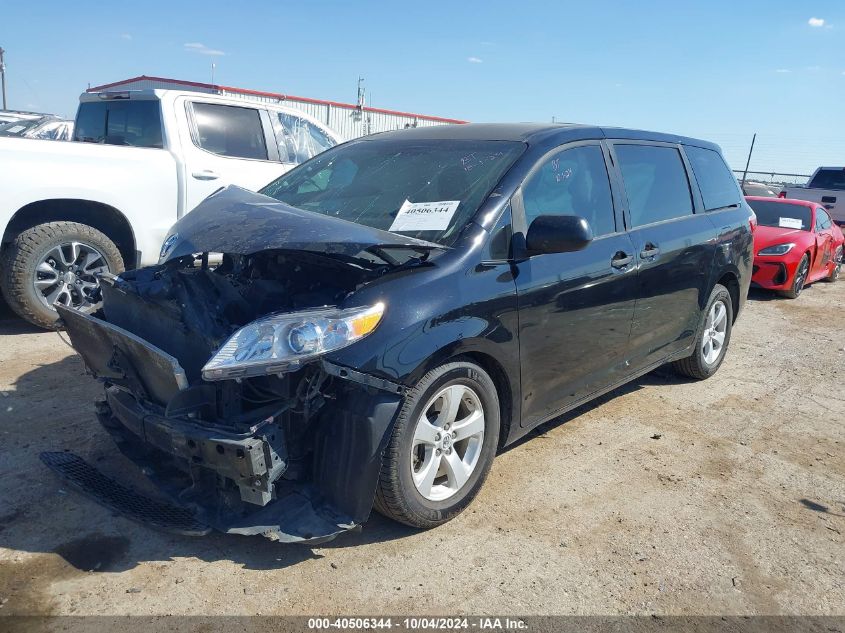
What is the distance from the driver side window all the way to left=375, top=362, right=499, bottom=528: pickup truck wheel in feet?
3.12

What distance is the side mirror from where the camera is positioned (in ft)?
10.3

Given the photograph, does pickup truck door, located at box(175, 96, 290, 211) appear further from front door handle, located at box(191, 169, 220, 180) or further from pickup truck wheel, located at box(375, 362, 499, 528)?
pickup truck wheel, located at box(375, 362, 499, 528)

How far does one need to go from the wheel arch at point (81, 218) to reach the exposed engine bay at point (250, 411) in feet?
10.0

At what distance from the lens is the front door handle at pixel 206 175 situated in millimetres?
6230

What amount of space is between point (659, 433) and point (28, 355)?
4.64m

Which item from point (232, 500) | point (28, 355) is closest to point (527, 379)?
point (232, 500)

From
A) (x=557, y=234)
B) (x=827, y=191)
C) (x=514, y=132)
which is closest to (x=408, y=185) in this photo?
(x=514, y=132)

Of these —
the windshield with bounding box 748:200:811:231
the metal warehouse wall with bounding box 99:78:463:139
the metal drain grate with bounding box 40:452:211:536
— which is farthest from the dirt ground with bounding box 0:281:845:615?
the metal warehouse wall with bounding box 99:78:463:139

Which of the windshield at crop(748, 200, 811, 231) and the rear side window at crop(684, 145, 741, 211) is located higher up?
the rear side window at crop(684, 145, 741, 211)

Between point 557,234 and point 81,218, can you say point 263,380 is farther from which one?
point 81,218

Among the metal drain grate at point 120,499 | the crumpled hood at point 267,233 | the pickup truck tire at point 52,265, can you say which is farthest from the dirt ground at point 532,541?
the crumpled hood at point 267,233

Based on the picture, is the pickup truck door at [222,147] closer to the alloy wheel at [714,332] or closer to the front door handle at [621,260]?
the front door handle at [621,260]

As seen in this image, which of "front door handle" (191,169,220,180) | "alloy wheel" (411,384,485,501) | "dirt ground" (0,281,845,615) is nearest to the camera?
"dirt ground" (0,281,845,615)

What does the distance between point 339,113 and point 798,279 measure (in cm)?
1483
